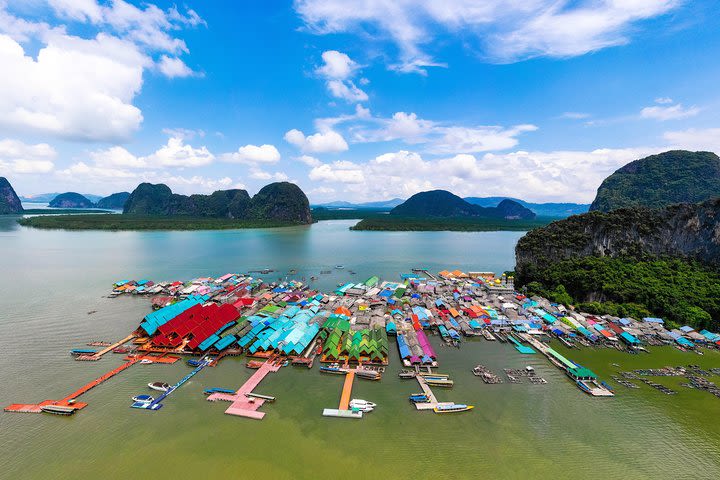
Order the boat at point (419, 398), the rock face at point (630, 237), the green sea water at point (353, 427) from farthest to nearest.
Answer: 1. the rock face at point (630, 237)
2. the boat at point (419, 398)
3. the green sea water at point (353, 427)

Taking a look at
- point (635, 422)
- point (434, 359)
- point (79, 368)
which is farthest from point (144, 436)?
point (635, 422)

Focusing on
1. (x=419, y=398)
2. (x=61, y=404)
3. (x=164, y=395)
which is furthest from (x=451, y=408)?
(x=61, y=404)

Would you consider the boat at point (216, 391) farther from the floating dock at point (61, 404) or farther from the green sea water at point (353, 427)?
→ the floating dock at point (61, 404)

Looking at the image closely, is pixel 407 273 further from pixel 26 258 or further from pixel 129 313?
pixel 26 258

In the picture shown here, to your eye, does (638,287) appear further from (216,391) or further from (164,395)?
(164,395)

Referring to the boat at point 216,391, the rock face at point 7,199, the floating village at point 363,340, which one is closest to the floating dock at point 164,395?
the floating village at point 363,340

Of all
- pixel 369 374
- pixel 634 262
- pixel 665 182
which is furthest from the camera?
pixel 665 182
